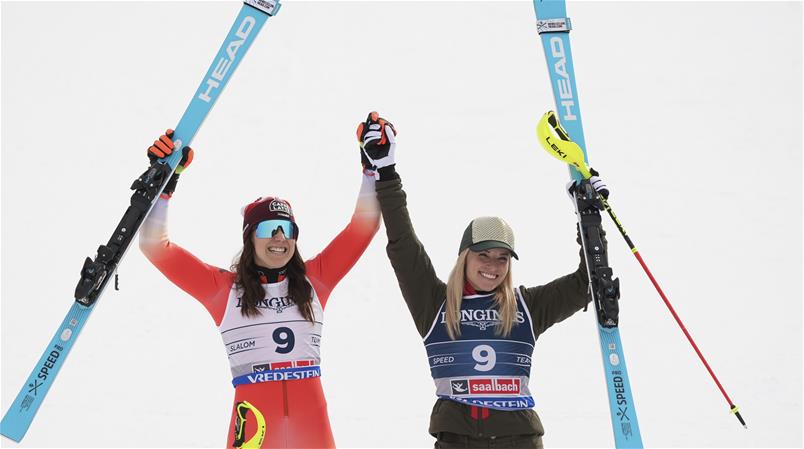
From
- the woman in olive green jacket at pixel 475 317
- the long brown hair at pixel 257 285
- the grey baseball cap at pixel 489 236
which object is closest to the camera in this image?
the woman in olive green jacket at pixel 475 317

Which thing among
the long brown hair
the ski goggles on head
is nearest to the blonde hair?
the long brown hair

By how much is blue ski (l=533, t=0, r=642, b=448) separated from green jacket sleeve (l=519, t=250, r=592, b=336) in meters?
0.04

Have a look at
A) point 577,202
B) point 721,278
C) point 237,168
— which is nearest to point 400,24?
point 237,168

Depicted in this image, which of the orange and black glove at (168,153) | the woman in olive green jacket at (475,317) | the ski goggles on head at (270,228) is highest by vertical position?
the orange and black glove at (168,153)

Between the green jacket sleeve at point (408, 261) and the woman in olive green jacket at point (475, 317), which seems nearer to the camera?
the woman in olive green jacket at point (475, 317)

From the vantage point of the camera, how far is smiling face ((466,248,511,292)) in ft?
10.1

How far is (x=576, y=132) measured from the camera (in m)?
3.55

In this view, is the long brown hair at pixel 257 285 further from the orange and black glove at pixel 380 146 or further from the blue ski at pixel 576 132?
the blue ski at pixel 576 132

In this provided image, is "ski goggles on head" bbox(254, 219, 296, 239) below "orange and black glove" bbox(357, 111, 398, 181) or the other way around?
below

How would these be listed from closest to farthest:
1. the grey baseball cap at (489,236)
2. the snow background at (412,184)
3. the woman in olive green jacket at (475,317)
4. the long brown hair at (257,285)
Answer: the woman in olive green jacket at (475,317) < the grey baseball cap at (489,236) < the long brown hair at (257,285) < the snow background at (412,184)

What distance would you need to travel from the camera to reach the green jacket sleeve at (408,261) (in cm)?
306

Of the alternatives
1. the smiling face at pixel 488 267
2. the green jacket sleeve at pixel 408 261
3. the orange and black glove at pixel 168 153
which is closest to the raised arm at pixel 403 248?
the green jacket sleeve at pixel 408 261

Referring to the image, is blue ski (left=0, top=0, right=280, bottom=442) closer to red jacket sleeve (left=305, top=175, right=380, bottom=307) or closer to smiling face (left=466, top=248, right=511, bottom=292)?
red jacket sleeve (left=305, top=175, right=380, bottom=307)

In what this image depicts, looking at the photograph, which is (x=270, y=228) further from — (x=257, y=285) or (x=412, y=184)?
(x=412, y=184)
